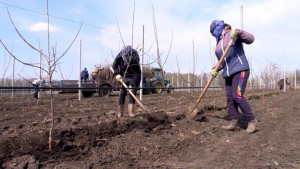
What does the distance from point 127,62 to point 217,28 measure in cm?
172

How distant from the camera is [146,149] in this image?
10.8 ft

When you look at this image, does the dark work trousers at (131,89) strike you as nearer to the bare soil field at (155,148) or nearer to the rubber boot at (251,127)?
the bare soil field at (155,148)

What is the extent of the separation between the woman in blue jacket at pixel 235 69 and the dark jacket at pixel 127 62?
63.8 inches

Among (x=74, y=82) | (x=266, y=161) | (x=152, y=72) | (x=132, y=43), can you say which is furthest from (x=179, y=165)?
(x=152, y=72)

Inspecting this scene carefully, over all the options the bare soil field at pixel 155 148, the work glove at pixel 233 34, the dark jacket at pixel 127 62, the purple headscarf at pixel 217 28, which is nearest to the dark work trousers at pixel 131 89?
the dark jacket at pixel 127 62

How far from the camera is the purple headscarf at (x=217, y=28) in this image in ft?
14.8

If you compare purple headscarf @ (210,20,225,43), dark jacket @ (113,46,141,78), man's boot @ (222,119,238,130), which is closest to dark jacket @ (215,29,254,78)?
purple headscarf @ (210,20,225,43)

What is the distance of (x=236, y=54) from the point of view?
4262 mm

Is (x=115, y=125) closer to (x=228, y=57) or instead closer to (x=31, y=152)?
(x=31, y=152)

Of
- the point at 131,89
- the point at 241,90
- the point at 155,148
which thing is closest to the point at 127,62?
the point at 131,89

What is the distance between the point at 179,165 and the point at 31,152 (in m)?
1.56

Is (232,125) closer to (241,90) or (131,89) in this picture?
(241,90)

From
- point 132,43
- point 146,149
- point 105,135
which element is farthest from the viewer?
point 132,43

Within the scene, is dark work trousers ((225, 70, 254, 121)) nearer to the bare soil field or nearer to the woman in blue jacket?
the woman in blue jacket
